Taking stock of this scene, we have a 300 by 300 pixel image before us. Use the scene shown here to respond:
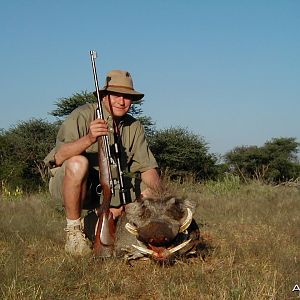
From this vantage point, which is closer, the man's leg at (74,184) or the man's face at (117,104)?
the man's leg at (74,184)

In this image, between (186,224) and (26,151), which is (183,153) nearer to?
(26,151)

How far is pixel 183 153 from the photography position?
2088cm

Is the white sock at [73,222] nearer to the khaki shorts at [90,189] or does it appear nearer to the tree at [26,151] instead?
the khaki shorts at [90,189]

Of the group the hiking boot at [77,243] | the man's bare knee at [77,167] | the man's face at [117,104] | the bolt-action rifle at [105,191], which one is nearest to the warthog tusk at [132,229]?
the bolt-action rifle at [105,191]

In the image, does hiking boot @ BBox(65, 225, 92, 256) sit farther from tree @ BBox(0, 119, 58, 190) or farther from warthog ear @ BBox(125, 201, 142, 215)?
tree @ BBox(0, 119, 58, 190)

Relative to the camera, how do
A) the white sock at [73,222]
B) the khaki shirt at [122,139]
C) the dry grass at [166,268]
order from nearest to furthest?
the dry grass at [166,268] < the white sock at [73,222] < the khaki shirt at [122,139]

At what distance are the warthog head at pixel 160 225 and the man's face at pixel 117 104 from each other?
1.22 meters

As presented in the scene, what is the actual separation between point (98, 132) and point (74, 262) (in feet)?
3.50

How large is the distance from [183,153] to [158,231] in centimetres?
1753

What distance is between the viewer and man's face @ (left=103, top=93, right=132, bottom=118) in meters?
4.75

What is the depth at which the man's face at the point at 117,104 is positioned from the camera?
475 cm

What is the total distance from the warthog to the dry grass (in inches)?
4.7

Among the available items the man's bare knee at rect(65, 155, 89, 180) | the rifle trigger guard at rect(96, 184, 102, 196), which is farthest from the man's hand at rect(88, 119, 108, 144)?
the rifle trigger guard at rect(96, 184, 102, 196)

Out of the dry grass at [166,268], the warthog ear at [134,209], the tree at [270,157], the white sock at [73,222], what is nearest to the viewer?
the dry grass at [166,268]
